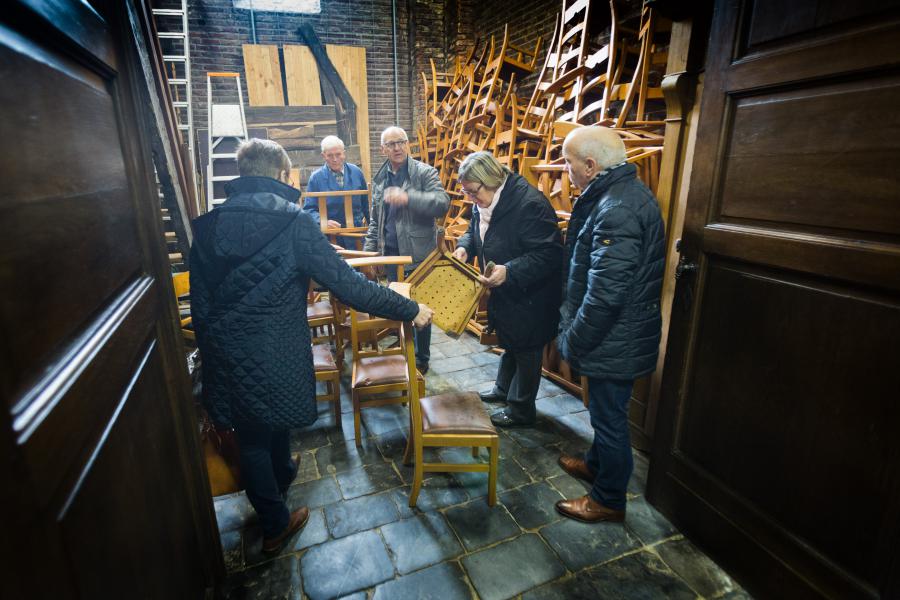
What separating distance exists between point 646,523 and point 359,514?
1435 mm

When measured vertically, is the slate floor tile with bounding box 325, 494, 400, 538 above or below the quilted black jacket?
below

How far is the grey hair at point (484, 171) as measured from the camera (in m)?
2.73

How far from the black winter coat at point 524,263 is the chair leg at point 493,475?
80cm

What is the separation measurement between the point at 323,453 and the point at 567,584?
1.61 meters

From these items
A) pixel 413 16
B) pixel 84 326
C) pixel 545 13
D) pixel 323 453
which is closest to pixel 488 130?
pixel 545 13

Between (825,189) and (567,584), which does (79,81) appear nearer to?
(825,189)

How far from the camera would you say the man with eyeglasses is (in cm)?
368

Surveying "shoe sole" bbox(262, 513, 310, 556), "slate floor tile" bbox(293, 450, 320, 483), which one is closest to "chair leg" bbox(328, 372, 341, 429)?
"slate floor tile" bbox(293, 450, 320, 483)

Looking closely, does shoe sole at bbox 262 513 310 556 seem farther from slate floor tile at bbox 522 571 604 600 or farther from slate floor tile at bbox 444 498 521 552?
slate floor tile at bbox 522 571 604 600

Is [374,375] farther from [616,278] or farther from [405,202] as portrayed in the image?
[616,278]

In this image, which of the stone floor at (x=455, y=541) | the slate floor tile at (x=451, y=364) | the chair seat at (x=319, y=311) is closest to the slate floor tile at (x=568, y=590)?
the stone floor at (x=455, y=541)

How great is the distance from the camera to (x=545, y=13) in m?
6.11

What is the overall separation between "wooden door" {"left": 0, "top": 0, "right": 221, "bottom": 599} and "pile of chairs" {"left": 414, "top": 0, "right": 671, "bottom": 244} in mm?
2663

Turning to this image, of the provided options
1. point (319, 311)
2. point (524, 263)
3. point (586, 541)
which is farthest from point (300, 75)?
point (586, 541)
